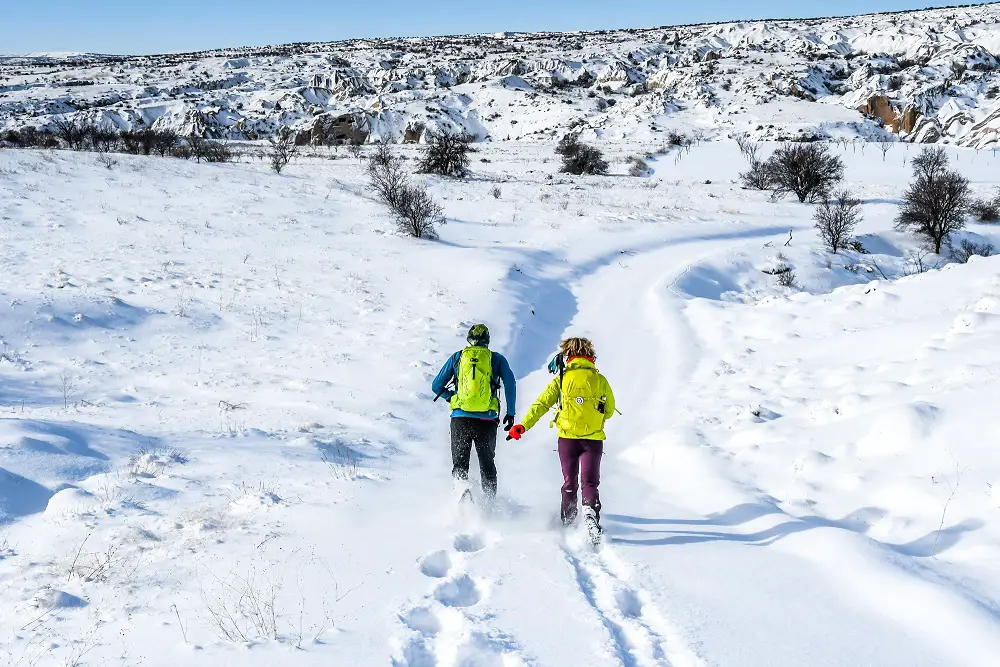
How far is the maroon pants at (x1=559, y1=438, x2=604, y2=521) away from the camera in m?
5.22

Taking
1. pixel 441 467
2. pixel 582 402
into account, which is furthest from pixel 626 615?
pixel 441 467

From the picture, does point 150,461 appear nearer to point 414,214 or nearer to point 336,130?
point 414,214

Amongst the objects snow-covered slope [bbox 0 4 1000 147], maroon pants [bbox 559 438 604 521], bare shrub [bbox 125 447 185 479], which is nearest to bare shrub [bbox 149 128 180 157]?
snow-covered slope [bbox 0 4 1000 147]

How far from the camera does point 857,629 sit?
3855 mm


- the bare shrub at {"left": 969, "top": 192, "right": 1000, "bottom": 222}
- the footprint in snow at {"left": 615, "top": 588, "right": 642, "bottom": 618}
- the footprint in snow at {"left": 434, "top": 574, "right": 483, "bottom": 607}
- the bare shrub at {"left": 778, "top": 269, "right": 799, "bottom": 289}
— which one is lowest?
the footprint in snow at {"left": 615, "top": 588, "right": 642, "bottom": 618}

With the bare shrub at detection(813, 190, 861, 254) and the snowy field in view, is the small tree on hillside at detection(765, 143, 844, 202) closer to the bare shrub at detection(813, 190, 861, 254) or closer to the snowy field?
the bare shrub at detection(813, 190, 861, 254)

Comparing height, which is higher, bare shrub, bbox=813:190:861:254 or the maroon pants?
bare shrub, bbox=813:190:861:254

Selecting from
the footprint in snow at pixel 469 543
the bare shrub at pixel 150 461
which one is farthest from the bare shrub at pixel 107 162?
the footprint in snow at pixel 469 543

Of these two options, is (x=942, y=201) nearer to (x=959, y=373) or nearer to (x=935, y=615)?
(x=959, y=373)

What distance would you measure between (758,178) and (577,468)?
3712 cm

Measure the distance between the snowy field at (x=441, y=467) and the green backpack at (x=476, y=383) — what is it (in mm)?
1081

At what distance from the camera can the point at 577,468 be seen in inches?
211

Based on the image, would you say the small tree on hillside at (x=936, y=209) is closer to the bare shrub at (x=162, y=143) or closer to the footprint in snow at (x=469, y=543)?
the footprint in snow at (x=469, y=543)

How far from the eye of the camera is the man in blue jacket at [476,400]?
554 cm
